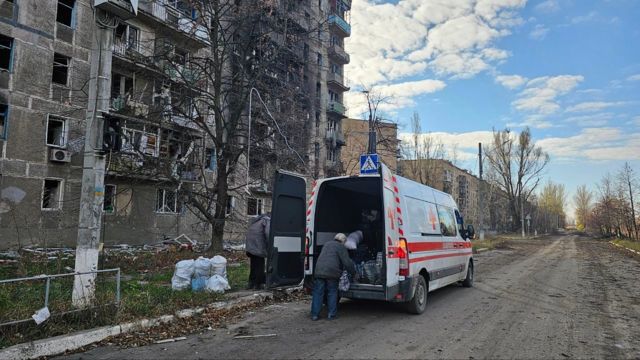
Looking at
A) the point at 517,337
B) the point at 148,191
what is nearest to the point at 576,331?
the point at 517,337

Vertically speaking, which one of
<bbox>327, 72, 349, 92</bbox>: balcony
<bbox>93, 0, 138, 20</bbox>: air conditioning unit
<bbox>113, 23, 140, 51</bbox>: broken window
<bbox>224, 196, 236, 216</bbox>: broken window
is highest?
<bbox>327, 72, 349, 92</bbox>: balcony

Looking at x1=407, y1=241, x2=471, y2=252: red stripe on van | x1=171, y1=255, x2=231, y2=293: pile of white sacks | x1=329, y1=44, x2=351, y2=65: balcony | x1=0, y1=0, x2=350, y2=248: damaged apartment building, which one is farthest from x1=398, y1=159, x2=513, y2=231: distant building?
x1=171, y1=255, x2=231, y2=293: pile of white sacks

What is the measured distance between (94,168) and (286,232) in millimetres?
3835

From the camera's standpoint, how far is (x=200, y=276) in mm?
9445

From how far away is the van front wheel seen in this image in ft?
26.0

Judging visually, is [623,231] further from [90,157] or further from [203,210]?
[90,157]

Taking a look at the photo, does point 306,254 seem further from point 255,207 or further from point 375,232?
point 255,207

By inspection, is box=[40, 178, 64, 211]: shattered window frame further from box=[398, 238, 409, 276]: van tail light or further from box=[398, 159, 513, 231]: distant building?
box=[398, 159, 513, 231]: distant building

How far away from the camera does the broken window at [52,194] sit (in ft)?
70.2

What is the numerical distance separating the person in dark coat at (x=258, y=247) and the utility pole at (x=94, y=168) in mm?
3416

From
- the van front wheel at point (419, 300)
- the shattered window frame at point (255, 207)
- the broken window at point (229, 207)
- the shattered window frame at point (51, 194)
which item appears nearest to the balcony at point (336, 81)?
the shattered window frame at point (255, 207)

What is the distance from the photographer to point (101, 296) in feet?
23.3

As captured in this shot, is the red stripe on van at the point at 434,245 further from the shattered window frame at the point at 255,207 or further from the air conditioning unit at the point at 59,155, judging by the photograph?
the shattered window frame at the point at 255,207

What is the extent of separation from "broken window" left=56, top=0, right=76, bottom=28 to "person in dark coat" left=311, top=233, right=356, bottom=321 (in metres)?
21.7
